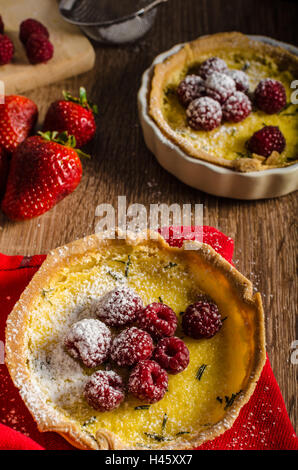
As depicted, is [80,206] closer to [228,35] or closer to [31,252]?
[31,252]

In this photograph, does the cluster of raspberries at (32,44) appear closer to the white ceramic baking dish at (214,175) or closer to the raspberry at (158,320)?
the white ceramic baking dish at (214,175)

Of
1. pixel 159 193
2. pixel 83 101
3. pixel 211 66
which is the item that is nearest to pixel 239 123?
pixel 211 66

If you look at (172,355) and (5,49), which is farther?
(5,49)

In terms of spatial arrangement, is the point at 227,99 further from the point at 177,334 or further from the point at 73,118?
the point at 177,334

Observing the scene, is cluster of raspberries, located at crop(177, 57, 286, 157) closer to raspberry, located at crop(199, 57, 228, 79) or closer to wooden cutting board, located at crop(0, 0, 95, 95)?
raspberry, located at crop(199, 57, 228, 79)

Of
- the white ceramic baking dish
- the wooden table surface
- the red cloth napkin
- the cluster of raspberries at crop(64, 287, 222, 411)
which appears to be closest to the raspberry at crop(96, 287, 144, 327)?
the cluster of raspberries at crop(64, 287, 222, 411)

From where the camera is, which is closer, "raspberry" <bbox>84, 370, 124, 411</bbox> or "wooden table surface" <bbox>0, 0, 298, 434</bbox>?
"raspberry" <bbox>84, 370, 124, 411</bbox>

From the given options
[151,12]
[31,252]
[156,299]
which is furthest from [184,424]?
[151,12]
